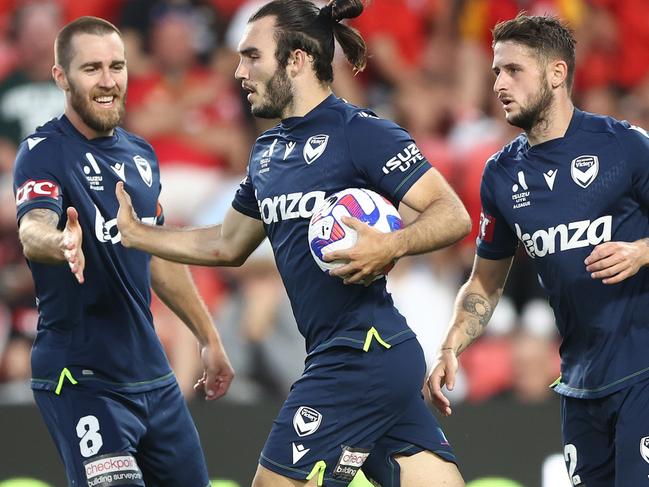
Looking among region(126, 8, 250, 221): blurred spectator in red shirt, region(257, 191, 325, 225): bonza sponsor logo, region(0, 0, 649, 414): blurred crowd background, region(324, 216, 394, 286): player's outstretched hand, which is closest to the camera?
region(324, 216, 394, 286): player's outstretched hand

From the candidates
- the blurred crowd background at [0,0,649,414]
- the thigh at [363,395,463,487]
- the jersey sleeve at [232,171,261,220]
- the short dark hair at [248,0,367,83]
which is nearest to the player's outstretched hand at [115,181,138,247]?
the jersey sleeve at [232,171,261,220]

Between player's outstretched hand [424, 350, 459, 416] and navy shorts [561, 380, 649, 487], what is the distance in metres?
0.59

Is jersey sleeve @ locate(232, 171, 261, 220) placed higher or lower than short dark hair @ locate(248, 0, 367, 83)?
lower

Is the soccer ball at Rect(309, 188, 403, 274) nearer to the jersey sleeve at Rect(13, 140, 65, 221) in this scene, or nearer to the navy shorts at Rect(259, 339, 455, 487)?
the navy shorts at Rect(259, 339, 455, 487)

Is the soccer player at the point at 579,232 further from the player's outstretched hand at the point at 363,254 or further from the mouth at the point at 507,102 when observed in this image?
the player's outstretched hand at the point at 363,254

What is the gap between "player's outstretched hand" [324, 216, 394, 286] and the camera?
4.63 meters

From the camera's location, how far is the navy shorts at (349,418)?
196 inches

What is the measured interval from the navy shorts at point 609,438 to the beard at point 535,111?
1239mm

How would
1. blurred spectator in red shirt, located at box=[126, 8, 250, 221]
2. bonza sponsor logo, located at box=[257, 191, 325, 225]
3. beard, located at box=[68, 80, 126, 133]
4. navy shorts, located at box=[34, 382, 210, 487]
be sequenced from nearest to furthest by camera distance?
bonza sponsor logo, located at box=[257, 191, 325, 225] → navy shorts, located at box=[34, 382, 210, 487] → beard, located at box=[68, 80, 126, 133] → blurred spectator in red shirt, located at box=[126, 8, 250, 221]

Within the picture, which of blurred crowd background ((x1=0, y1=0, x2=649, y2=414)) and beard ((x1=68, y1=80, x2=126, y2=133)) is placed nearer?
beard ((x1=68, y1=80, x2=126, y2=133))

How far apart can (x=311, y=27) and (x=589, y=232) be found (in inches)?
60.3

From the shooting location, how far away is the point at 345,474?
503 cm

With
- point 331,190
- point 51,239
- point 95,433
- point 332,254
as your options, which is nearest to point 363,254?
point 332,254

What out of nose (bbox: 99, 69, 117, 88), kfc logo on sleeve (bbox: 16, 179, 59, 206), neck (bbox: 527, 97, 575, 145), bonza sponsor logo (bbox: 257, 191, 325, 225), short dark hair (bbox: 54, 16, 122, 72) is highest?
short dark hair (bbox: 54, 16, 122, 72)
